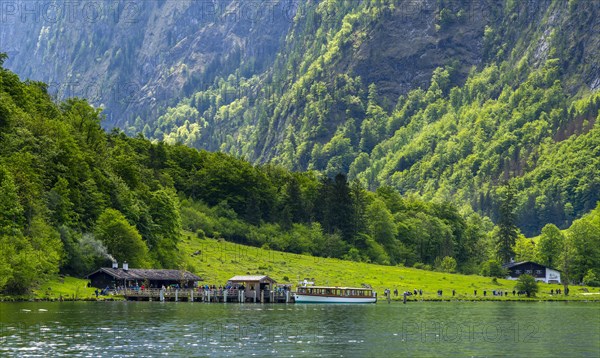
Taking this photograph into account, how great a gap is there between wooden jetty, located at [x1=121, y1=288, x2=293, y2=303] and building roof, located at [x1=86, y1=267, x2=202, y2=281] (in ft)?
7.69

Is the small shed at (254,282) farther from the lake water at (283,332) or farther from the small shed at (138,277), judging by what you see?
the lake water at (283,332)

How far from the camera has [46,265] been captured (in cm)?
14300

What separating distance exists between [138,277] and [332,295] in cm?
3330

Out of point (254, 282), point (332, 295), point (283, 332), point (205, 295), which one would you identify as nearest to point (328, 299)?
point (332, 295)

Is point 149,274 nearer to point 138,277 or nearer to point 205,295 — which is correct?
point 138,277

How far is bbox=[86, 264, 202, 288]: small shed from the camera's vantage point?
159250 millimetres

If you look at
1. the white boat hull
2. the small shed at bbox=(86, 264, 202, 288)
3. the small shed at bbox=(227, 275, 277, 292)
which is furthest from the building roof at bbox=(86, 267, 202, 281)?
the white boat hull

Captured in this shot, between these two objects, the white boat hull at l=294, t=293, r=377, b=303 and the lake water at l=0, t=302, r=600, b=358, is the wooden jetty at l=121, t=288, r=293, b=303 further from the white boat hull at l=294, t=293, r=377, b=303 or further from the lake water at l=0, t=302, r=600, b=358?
the lake water at l=0, t=302, r=600, b=358

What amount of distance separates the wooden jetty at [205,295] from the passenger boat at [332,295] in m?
2.34

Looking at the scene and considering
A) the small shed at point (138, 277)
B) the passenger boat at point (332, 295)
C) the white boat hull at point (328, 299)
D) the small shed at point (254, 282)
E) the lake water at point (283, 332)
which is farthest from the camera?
the passenger boat at point (332, 295)

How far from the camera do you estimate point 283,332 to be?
10069 centimetres

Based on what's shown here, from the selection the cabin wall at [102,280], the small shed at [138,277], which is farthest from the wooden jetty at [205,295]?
the cabin wall at [102,280]

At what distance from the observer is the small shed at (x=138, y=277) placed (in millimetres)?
159250

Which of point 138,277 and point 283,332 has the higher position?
point 138,277
